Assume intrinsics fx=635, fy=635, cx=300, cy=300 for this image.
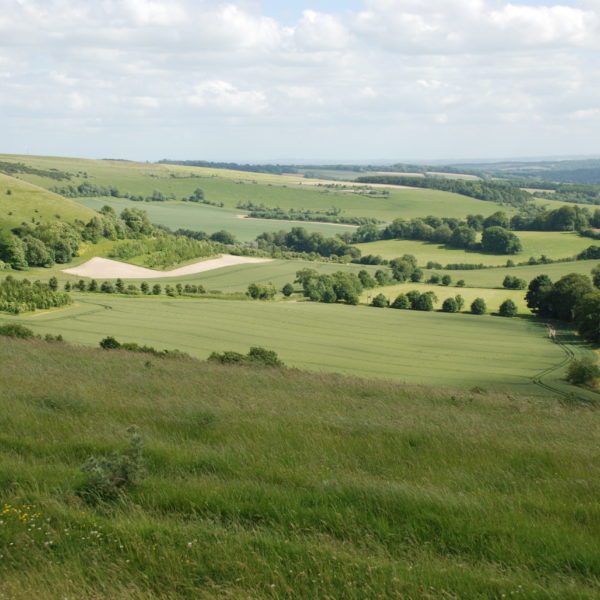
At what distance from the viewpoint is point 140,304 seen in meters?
70.2

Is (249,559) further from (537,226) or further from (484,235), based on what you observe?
(537,226)

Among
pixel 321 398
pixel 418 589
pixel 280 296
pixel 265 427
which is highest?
pixel 418 589

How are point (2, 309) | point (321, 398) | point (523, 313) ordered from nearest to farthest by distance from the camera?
point (321, 398) → point (2, 309) → point (523, 313)

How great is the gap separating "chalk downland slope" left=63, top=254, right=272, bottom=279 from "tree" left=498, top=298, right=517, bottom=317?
5183cm

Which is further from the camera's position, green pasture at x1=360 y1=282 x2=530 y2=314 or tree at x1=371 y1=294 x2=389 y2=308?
tree at x1=371 y1=294 x2=389 y2=308

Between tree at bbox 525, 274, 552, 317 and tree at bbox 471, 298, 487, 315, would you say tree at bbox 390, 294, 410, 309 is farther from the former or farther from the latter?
tree at bbox 525, 274, 552, 317

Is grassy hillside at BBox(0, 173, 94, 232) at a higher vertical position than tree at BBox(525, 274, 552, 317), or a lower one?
higher

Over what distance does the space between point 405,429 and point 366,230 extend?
16057cm

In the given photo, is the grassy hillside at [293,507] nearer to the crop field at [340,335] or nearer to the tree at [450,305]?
the crop field at [340,335]

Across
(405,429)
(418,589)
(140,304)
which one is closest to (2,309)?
(140,304)

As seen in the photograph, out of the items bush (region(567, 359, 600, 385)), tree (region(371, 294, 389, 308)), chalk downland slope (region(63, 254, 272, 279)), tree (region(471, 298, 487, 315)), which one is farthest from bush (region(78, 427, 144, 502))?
chalk downland slope (region(63, 254, 272, 279))

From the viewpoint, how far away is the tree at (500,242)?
13900 cm

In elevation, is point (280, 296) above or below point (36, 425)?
below

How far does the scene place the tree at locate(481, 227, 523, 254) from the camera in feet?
456
